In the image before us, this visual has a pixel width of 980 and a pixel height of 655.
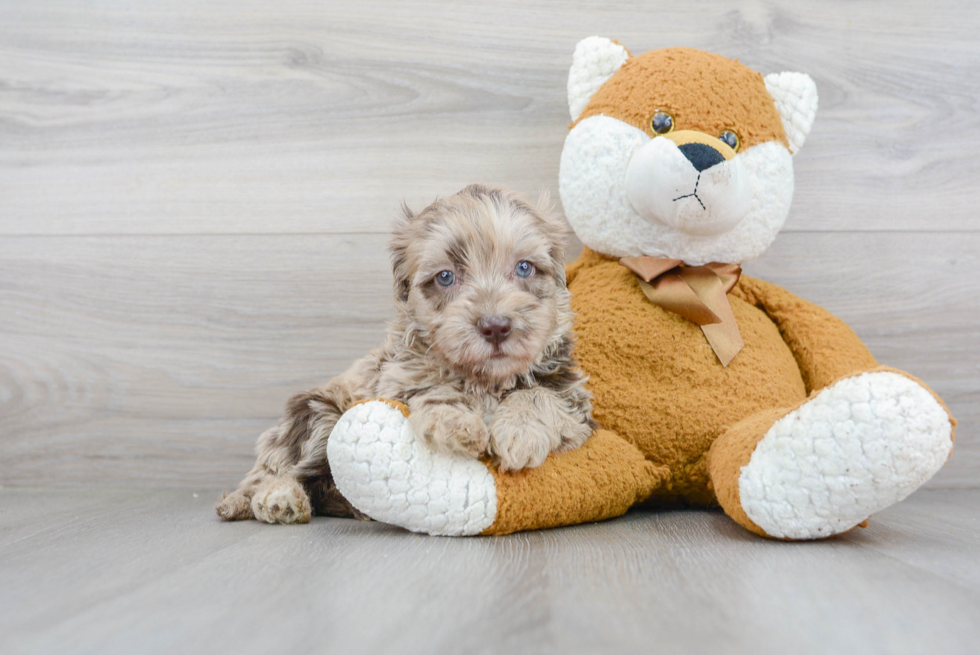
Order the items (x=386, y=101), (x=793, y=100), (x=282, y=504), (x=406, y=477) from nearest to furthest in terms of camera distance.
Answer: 1. (x=406, y=477)
2. (x=282, y=504)
3. (x=793, y=100)
4. (x=386, y=101)

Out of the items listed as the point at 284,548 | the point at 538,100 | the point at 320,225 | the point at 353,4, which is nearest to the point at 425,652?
the point at 284,548

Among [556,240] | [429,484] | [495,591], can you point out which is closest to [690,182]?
[556,240]

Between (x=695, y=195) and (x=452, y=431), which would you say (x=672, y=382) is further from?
(x=452, y=431)

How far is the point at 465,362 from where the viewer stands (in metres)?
1.42

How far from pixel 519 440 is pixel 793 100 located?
108cm

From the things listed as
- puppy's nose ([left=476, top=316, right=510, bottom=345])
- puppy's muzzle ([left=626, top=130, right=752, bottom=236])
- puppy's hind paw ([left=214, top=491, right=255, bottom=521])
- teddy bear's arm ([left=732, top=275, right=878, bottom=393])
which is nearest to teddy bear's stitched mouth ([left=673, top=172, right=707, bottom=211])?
puppy's muzzle ([left=626, top=130, right=752, bottom=236])

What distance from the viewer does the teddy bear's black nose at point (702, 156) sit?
152 centimetres

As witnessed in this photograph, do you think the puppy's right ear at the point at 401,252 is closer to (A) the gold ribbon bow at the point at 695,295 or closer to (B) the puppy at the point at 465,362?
(B) the puppy at the point at 465,362

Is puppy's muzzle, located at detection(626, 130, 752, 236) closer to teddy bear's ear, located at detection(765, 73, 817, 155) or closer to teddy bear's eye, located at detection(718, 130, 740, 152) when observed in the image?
teddy bear's eye, located at detection(718, 130, 740, 152)

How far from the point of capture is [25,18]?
2.21 metres

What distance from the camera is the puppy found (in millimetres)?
1397

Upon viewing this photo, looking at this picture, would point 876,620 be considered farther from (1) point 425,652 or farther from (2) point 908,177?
(2) point 908,177

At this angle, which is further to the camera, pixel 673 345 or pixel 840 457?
pixel 673 345

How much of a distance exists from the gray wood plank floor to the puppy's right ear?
0.52m
